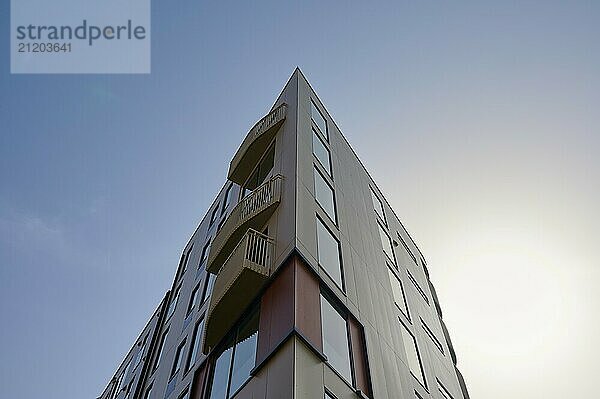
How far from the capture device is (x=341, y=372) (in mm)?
9922

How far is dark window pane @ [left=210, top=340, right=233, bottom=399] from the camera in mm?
10961

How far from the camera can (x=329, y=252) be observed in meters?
12.6

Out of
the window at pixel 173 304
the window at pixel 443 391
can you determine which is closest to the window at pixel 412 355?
the window at pixel 443 391

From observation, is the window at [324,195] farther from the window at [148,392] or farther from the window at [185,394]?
the window at [148,392]

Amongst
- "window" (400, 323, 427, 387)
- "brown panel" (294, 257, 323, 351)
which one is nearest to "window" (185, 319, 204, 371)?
"brown panel" (294, 257, 323, 351)

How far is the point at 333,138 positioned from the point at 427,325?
32.3 ft

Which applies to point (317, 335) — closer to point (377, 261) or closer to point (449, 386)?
point (377, 261)

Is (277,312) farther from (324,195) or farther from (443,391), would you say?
(443,391)

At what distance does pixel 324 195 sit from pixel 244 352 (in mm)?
5812

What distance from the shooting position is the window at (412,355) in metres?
15.2

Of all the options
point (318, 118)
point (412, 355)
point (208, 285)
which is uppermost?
point (318, 118)

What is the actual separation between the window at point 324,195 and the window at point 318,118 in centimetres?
368

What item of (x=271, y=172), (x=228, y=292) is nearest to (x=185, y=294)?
(x=271, y=172)

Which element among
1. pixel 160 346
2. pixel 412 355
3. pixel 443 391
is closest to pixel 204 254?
pixel 160 346
